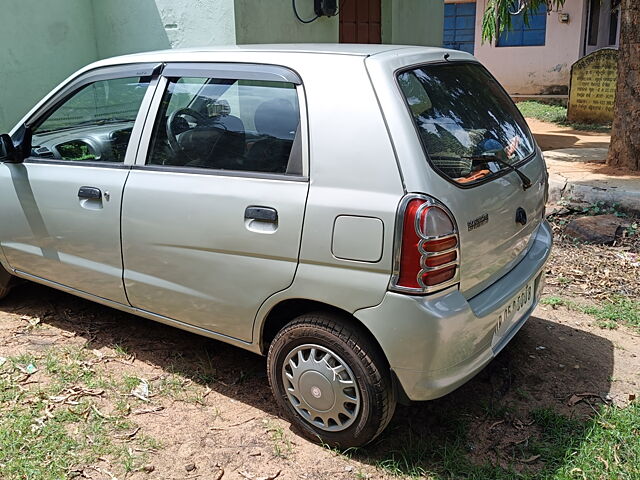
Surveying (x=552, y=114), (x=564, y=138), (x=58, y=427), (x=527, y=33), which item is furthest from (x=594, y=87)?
(x=58, y=427)

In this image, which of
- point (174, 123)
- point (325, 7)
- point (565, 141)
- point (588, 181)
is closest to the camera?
point (174, 123)

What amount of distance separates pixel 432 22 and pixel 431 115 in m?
8.94

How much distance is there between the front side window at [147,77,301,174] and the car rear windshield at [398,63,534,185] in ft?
1.85

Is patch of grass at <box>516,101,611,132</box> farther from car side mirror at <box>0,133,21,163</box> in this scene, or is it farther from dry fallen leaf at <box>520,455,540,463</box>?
car side mirror at <box>0,133,21,163</box>

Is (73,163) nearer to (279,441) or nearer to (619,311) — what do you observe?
(279,441)

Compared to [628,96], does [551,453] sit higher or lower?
lower

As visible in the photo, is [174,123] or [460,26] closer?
[174,123]

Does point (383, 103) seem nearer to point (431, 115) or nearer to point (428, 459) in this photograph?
point (431, 115)

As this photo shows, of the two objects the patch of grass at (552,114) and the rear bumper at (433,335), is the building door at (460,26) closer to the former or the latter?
the patch of grass at (552,114)

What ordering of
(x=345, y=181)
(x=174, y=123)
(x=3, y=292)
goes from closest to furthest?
(x=345, y=181) < (x=174, y=123) < (x=3, y=292)

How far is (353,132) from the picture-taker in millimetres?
2684

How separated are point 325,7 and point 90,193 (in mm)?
5218

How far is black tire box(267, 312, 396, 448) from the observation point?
8.89 ft

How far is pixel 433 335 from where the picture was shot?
8.39 ft
